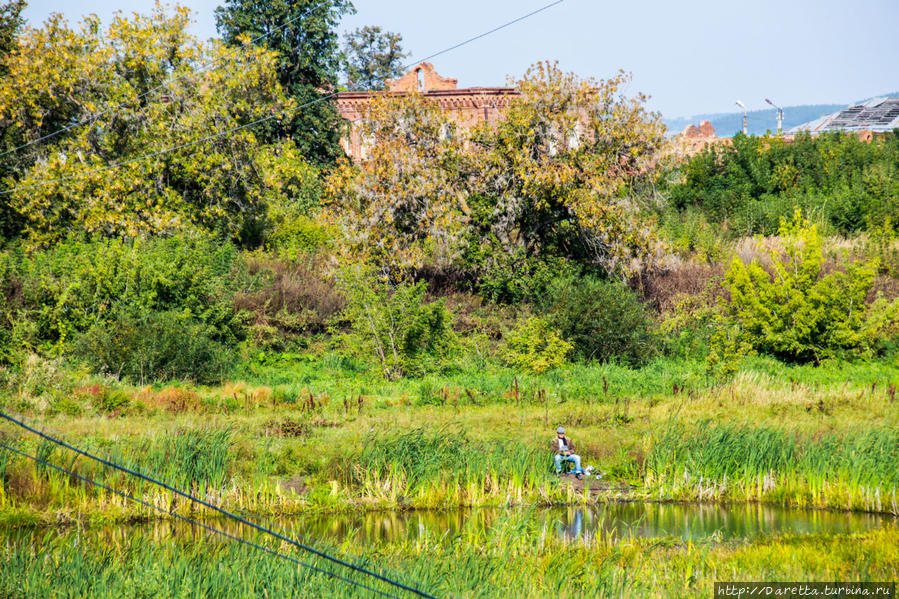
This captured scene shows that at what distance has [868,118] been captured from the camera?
4962 centimetres

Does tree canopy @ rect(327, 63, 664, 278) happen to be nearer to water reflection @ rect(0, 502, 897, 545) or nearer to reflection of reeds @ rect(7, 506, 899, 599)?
water reflection @ rect(0, 502, 897, 545)

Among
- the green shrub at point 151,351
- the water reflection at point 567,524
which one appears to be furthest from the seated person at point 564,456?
the green shrub at point 151,351

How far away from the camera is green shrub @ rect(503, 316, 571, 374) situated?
22.1 meters

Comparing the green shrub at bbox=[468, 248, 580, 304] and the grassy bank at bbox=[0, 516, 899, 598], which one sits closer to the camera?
the grassy bank at bbox=[0, 516, 899, 598]

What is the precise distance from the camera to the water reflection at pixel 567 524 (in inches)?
444

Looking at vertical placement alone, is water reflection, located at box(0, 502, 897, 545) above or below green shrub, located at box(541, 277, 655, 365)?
below

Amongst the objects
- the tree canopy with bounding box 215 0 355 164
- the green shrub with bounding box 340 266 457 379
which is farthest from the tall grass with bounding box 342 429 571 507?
the tree canopy with bounding box 215 0 355 164

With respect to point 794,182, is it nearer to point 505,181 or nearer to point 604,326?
point 505,181

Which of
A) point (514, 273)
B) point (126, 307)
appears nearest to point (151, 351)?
point (126, 307)

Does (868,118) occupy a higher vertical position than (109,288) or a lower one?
higher

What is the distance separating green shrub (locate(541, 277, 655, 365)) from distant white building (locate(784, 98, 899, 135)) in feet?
90.4

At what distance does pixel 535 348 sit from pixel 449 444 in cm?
880

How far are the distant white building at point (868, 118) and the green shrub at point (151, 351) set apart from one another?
36.9 m

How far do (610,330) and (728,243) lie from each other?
9.83 m
